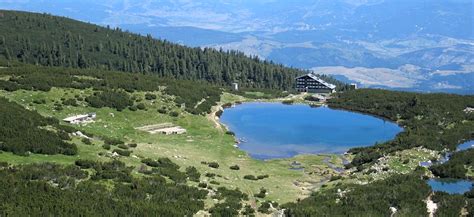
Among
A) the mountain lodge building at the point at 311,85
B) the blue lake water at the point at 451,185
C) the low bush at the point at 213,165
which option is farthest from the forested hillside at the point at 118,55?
the blue lake water at the point at 451,185

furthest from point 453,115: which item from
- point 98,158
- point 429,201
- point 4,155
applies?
point 4,155

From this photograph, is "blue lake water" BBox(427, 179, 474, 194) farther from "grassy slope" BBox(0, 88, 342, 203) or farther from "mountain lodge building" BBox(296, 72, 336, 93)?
"mountain lodge building" BBox(296, 72, 336, 93)

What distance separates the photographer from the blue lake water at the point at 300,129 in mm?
50594

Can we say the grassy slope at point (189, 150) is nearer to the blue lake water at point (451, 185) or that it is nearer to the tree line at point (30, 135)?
the tree line at point (30, 135)

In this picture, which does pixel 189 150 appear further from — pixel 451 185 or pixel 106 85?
pixel 106 85

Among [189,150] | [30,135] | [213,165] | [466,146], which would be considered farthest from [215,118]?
[30,135]

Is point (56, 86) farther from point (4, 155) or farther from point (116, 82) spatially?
point (4, 155)

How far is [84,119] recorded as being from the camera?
4972cm

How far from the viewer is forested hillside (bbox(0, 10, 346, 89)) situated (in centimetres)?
13062

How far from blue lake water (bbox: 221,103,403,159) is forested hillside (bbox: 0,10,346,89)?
2319 inches

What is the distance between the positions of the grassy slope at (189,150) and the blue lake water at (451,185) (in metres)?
7.56

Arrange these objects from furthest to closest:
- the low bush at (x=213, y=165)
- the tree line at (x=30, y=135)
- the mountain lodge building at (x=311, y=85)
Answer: the mountain lodge building at (x=311, y=85) < the low bush at (x=213, y=165) < the tree line at (x=30, y=135)

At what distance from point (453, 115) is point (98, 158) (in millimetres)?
39615

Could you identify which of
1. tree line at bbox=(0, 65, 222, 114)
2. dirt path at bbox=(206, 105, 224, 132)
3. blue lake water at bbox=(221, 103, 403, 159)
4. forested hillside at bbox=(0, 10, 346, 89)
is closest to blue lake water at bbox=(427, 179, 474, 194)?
blue lake water at bbox=(221, 103, 403, 159)
